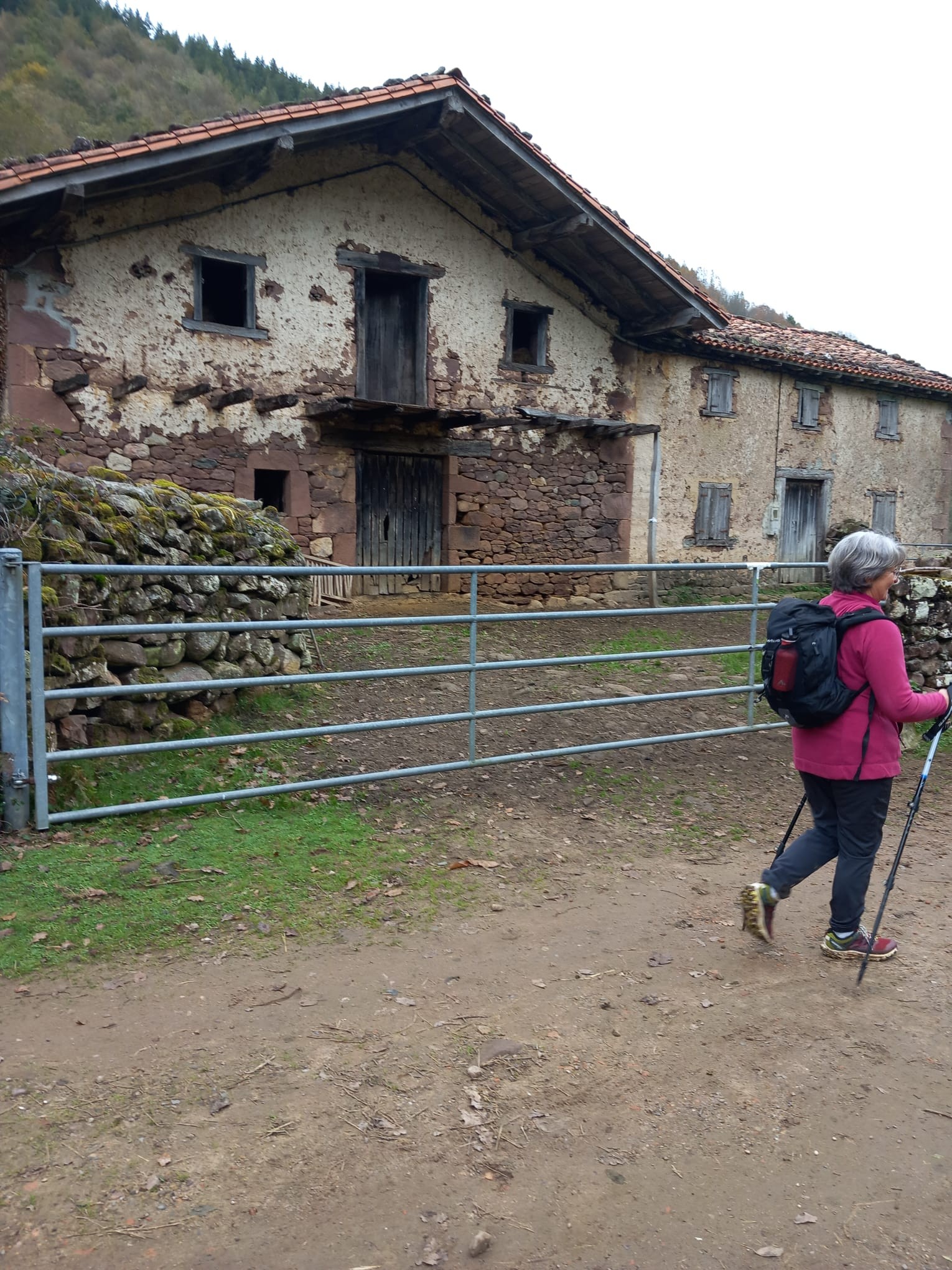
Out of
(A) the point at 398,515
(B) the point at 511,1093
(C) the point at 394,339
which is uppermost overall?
(C) the point at 394,339

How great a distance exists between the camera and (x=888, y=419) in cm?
1930

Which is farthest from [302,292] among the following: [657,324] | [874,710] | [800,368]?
[874,710]

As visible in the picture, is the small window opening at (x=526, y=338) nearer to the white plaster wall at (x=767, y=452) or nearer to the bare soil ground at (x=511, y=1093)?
the white plaster wall at (x=767, y=452)

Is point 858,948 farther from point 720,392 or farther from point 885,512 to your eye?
point 885,512

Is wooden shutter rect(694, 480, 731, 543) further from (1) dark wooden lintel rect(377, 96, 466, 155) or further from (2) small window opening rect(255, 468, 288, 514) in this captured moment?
(2) small window opening rect(255, 468, 288, 514)

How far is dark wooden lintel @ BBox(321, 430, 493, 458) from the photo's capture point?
41.3 ft

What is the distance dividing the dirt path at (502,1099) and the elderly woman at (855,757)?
8.3 inches

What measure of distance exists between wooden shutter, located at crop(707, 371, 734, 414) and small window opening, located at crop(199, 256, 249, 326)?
839cm

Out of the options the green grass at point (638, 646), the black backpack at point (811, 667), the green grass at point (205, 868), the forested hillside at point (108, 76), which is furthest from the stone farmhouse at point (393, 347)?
the forested hillside at point (108, 76)

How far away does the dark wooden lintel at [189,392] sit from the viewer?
11070mm

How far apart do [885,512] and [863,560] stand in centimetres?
1793

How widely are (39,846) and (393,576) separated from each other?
10.1 m

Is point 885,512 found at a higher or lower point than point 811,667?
higher

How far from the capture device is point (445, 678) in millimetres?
7906
